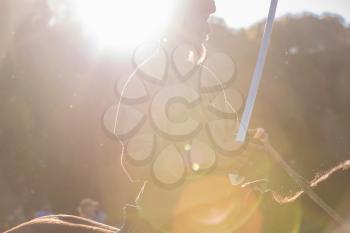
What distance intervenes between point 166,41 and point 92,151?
14516mm

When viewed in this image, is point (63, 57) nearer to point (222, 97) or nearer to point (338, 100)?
point (338, 100)

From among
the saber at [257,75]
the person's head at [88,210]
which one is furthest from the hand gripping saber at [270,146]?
the person's head at [88,210]

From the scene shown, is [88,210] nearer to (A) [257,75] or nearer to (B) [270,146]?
(A) [257,75]

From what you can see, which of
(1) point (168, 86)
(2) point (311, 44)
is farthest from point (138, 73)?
(2) point (311, 44)

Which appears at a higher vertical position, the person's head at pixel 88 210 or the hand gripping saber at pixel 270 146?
the person's head at pixel 88 210

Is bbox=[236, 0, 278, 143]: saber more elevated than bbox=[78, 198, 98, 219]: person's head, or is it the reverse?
bbox=[78, 198, 98, 219]: person's head

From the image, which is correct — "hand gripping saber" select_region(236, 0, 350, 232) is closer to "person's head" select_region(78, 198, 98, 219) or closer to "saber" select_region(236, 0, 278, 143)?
"saber" select_region(236, 0, 278, 143)

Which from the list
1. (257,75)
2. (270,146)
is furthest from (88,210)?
(270,146)

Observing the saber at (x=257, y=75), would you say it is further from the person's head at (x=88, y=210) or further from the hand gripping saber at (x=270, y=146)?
the person's head at (x=88, y=210)

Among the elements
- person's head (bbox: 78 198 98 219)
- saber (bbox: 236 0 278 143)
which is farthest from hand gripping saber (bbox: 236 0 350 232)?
person's head (bbox: 78 198 98 219)

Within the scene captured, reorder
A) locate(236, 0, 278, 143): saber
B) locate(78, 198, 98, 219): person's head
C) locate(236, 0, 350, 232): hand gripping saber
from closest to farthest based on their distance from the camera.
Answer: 1. locate(236, 0, 350, 232): hand gripping saber
2. locate(236, 0, 278, 143): saber
3. locate(78, 198, 98, 219): person's head

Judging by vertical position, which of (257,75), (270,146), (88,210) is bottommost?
(270,146)

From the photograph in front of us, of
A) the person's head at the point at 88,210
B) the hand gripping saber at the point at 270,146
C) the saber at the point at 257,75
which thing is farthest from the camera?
the person's head at the point at 88,210

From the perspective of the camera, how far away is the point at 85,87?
20.6 meters
